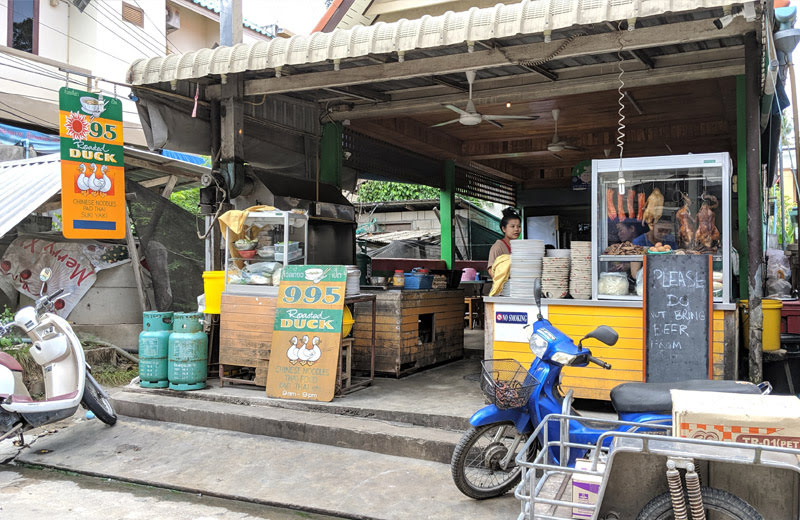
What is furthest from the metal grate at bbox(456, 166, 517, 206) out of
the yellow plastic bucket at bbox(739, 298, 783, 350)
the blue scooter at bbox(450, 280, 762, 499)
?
the blue scooter at bbox(450, 280, 762, 499)

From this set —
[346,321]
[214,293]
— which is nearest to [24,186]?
[214,293]

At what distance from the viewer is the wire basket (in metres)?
4.01

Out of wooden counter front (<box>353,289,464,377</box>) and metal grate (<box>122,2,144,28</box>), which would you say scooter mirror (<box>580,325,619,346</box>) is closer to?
wooden counter front (<box>353,289,464,377</box>)

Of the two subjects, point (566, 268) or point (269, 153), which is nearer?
point (566, 268)

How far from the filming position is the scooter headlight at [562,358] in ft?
13.1

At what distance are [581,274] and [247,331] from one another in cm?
344

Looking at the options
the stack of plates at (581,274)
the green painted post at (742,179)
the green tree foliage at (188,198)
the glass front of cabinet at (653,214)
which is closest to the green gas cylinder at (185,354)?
the stack of plates at (581,274)

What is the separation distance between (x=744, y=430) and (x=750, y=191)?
136 inches

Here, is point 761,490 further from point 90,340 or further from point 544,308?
point 90,340

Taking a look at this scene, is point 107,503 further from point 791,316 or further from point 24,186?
point 791,316

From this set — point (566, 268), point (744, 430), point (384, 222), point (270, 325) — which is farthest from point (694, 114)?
point (384, 222)

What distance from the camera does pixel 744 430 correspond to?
2867 millimetres

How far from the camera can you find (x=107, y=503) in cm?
452

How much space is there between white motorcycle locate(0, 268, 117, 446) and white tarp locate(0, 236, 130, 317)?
3081 millimetres
